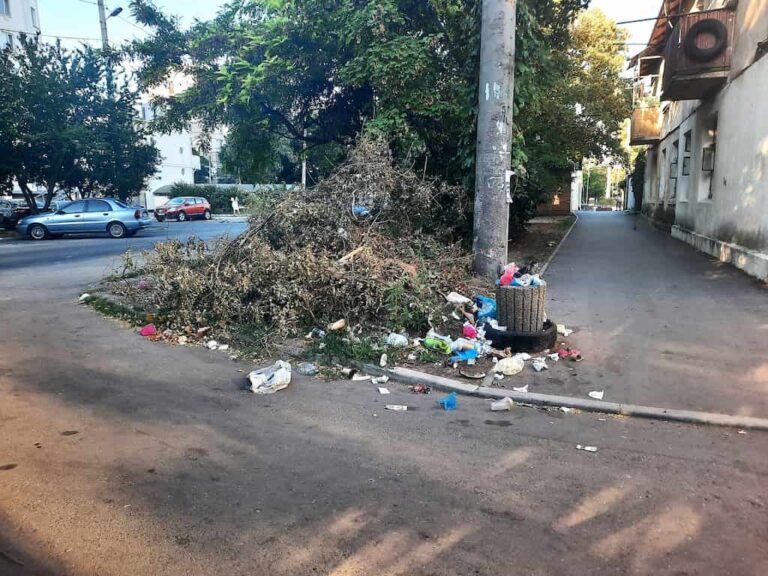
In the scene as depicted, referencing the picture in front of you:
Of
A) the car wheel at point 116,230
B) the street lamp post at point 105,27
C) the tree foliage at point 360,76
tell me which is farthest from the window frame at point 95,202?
the tree foliage at point 360,76

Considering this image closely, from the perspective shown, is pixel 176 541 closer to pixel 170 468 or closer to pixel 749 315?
pixel 170 468

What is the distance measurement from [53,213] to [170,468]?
2261cm

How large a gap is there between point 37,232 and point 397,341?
70.1 ft

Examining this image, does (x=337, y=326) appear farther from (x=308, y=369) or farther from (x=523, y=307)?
(x=523, y=307)

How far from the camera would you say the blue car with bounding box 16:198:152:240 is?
2250 centimetres

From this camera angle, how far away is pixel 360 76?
11078 millimetres

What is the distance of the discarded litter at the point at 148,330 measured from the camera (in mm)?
7594

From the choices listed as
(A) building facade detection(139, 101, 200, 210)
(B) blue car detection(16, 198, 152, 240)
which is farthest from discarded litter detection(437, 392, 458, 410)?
(A) building facade detection(139, 101, 200, 210)

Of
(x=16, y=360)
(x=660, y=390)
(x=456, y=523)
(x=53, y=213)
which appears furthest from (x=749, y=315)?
(x=53, y=213)

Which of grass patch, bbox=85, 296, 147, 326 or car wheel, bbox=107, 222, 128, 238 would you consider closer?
grass patch, bbox=85, 296, 147, 326

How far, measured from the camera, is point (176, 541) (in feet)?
10.0

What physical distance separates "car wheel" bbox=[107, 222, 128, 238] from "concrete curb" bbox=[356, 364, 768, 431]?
20643mm

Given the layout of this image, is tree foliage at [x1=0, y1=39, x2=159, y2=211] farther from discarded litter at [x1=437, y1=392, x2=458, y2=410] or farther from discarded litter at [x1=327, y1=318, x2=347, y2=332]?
discarded litter at [x1=437, y1=392, x2=458, y2=410]

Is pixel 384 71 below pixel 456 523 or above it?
above
